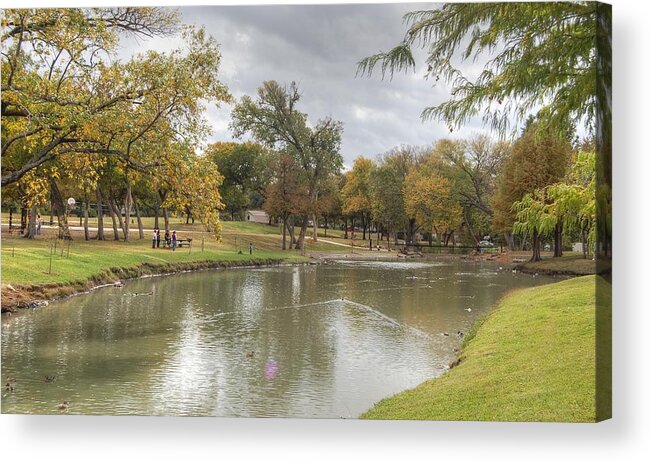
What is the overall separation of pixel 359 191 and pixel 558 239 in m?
4.05

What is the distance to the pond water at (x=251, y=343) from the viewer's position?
6.88 meters

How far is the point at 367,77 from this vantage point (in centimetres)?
786

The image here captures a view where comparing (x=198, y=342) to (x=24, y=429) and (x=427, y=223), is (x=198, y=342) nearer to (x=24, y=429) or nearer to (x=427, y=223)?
(x=24, y=429)

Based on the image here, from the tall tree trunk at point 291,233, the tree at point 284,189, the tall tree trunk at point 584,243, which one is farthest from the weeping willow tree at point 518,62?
the tall tree trunk at point 291,233

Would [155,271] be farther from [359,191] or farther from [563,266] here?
[563,266]

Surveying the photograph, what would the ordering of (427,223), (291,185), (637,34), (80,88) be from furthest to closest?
1. (291,185)
2. (427,223)
3. (80,88)
4. (637,34)

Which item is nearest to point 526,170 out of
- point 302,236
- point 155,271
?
point 302,236

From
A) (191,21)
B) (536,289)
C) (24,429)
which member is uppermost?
(191,21)

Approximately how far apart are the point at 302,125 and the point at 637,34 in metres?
4.78

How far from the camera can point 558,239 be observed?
328 inches

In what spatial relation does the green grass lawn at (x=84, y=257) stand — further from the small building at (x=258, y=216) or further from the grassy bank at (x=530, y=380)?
the grassy bank at (x=530, y=380)

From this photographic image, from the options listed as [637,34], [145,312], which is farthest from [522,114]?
[145,312]

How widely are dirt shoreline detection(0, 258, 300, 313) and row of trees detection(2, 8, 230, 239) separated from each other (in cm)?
263

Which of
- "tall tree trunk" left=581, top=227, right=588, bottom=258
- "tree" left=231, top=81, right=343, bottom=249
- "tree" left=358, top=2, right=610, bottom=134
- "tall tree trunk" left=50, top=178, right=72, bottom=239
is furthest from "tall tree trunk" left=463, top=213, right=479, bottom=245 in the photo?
"tall tree trunk" left=50, top=178, right=72, bottom=239
